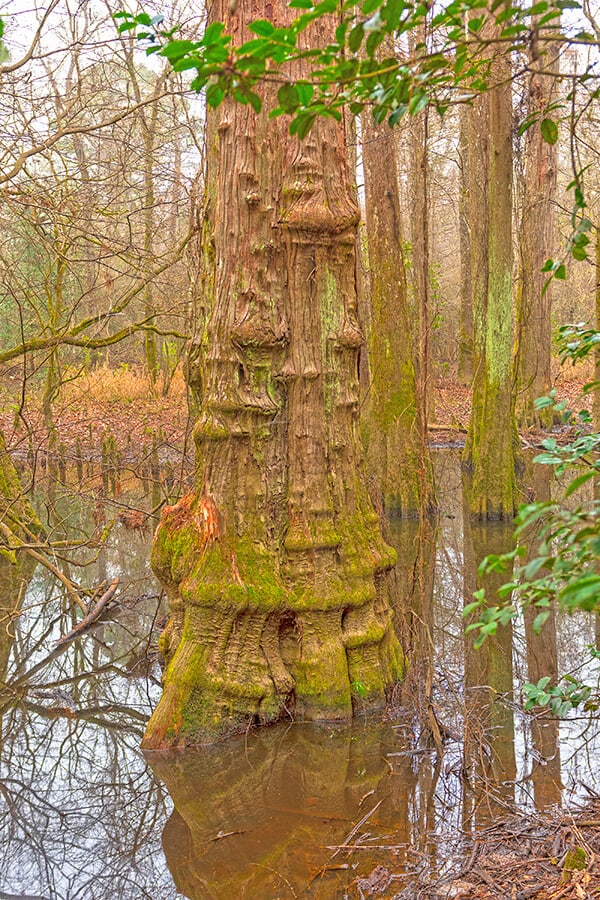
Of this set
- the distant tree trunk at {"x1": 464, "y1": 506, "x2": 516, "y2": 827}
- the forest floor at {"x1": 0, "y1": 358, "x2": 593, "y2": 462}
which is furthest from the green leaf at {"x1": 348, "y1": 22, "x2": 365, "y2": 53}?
the forest floor at {"x1": 0, "y1": 358, "x2": 593, "y2": 462}

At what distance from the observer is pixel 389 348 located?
1028 centimetres

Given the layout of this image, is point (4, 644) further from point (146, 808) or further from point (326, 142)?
point (326, 142)

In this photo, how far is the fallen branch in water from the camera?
251 inches

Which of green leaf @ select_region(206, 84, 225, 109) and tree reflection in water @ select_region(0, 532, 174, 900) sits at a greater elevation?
green leaf @ select_region(206, 84, 225, 109)

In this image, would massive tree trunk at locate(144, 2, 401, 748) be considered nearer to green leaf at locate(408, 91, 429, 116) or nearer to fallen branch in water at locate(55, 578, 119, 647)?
fallen branch in water at locate(55, 578, 119, 647)

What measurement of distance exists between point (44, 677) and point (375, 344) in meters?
6.29

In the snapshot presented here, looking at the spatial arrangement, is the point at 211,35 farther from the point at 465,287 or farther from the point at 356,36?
the point at 465,287

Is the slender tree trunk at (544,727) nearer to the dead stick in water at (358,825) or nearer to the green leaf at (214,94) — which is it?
the dead stick in water at (358,825)

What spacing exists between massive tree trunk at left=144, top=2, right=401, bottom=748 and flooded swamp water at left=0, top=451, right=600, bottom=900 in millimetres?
305

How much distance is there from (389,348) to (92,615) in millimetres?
5483

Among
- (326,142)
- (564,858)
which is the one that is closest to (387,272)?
(326,142)

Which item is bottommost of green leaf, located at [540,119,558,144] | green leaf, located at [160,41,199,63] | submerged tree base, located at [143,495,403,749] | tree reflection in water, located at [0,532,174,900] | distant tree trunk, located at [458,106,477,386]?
tree reflection in water, located at [0,532,174,900]

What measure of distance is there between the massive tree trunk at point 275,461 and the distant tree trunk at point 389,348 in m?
5.45

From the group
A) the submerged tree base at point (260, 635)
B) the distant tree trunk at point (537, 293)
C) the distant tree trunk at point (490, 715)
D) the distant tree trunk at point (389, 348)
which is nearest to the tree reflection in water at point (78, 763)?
the submerged tree base at point (260, 635)
